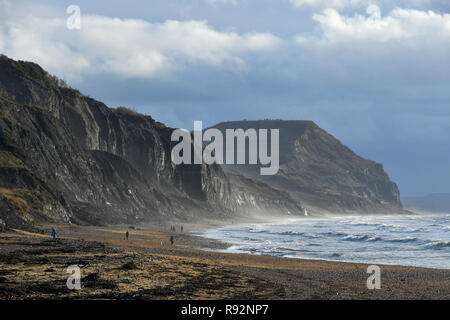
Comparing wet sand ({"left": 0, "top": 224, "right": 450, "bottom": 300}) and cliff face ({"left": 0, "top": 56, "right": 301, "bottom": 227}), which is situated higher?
cliff face ({"left": 0, "top": 56, "right": 301, "bottom": 227})

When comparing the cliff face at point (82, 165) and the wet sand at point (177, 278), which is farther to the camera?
the cliff face at point (82, 165)

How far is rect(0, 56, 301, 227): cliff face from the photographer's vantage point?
6475cm

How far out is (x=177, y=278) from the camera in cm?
2591

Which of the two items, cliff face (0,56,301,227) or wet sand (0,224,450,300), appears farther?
cliff face (0,56,301,227)

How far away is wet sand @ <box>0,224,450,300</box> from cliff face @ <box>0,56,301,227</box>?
60.2ft

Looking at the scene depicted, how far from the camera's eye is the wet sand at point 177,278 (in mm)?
21453

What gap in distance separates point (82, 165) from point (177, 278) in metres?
68.1

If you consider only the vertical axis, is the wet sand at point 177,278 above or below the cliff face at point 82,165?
below

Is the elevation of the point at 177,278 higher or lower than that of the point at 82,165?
lower

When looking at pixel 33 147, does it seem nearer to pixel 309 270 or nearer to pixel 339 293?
pixel 309 270

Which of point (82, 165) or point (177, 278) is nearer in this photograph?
point (177, 278)

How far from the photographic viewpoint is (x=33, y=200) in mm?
61281

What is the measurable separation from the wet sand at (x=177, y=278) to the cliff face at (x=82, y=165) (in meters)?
18.4

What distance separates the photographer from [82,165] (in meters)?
89.9
